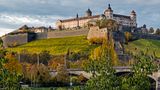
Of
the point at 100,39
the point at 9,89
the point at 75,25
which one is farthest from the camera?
the point at 75,25

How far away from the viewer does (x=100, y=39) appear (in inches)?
4318

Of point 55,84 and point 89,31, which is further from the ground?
point 89,31

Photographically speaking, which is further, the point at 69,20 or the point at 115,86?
the point at 69,20

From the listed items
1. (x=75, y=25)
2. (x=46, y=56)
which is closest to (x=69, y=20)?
(x=75, y=25)

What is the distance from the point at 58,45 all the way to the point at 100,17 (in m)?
29.8

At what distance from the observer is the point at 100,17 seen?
458ft

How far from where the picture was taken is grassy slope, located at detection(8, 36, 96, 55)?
106662 mm

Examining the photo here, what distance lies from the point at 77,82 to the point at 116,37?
4528 cm

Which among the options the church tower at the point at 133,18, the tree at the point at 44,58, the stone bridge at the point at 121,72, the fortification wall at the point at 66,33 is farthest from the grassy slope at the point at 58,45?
the church tower at the point at 133,18

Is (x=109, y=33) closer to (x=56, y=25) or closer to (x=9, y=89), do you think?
(x=56, y=25)

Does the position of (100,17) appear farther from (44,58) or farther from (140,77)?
(140,77)

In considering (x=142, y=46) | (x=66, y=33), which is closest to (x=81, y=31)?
(x=66, y=33)

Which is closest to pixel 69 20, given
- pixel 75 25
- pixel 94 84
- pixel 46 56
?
pixel 75 25

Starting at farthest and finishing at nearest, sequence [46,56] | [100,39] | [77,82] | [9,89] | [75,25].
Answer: [75,25]
[100,39]
[46,56]
[77,82]
[9,89]
